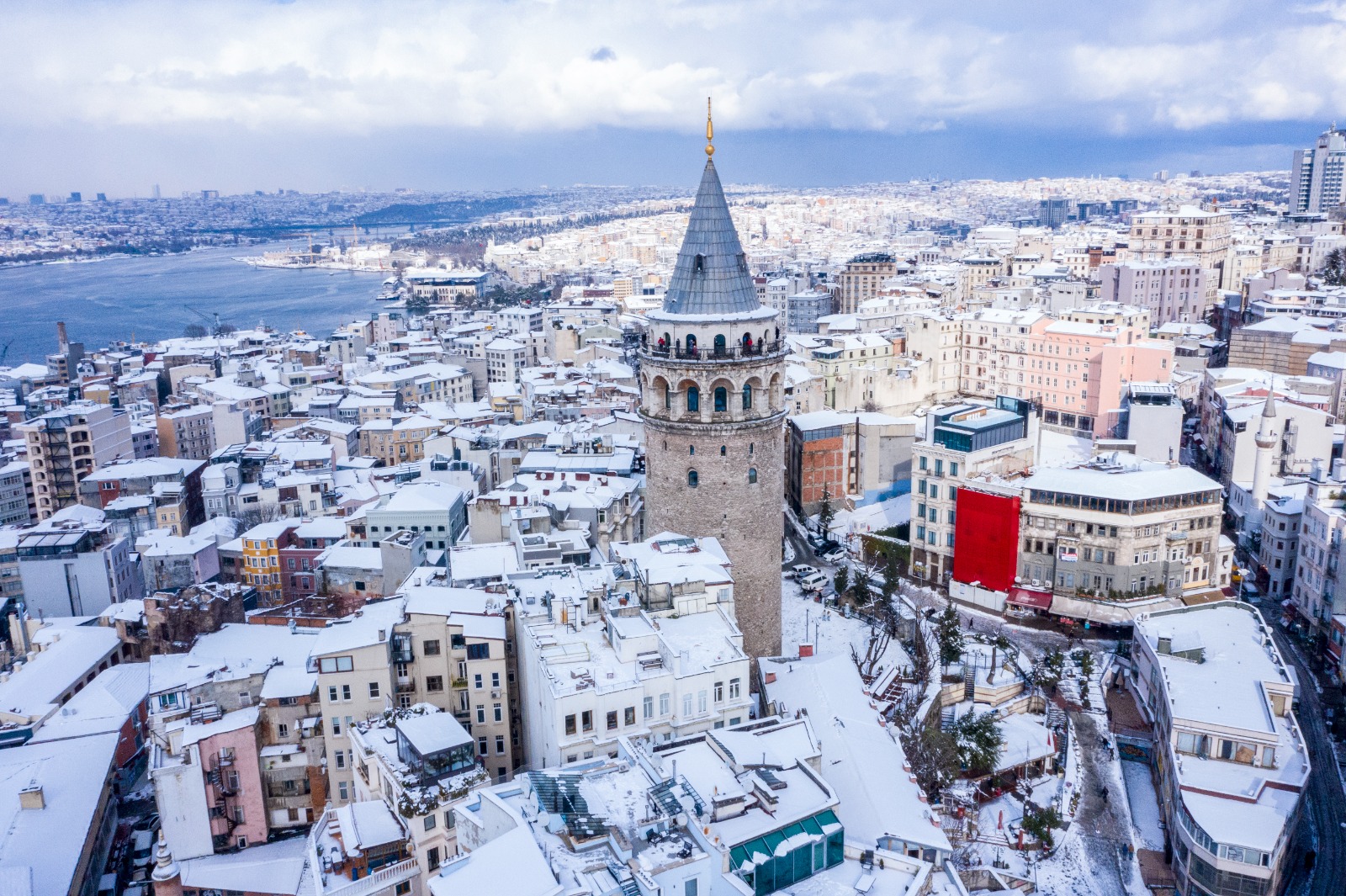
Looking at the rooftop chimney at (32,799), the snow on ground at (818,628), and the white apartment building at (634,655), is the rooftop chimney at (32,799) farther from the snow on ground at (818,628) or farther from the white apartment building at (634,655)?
the snow on ground at (818,628)

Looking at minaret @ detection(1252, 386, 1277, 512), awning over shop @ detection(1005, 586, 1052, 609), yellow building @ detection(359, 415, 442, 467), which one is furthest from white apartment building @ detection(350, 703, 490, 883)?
yellow building @ detection(359, 415, 442, 467)

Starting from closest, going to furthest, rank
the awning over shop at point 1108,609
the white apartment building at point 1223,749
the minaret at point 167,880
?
1. the white apartment building at point 1223,749
2. the minaret at point 167,880
3. the awning over shop at point 1108,609

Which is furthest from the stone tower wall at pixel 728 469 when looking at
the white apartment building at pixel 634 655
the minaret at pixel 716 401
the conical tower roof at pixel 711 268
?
the conical tower roof at pixel 711 268

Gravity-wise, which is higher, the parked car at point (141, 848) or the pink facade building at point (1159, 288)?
the pink facade building at point (1159, 288)

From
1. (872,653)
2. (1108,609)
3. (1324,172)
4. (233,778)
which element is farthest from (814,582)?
(1324,172)

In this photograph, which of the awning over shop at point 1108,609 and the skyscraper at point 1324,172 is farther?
the skyscraper at point 1324,172

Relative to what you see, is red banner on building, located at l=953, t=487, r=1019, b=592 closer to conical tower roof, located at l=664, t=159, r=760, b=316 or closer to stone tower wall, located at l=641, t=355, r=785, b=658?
stone tower wall, located at l=641, t=355, r=785, b=658

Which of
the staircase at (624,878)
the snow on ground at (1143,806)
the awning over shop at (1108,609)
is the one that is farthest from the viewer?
the awning over shop at (1108,609)
